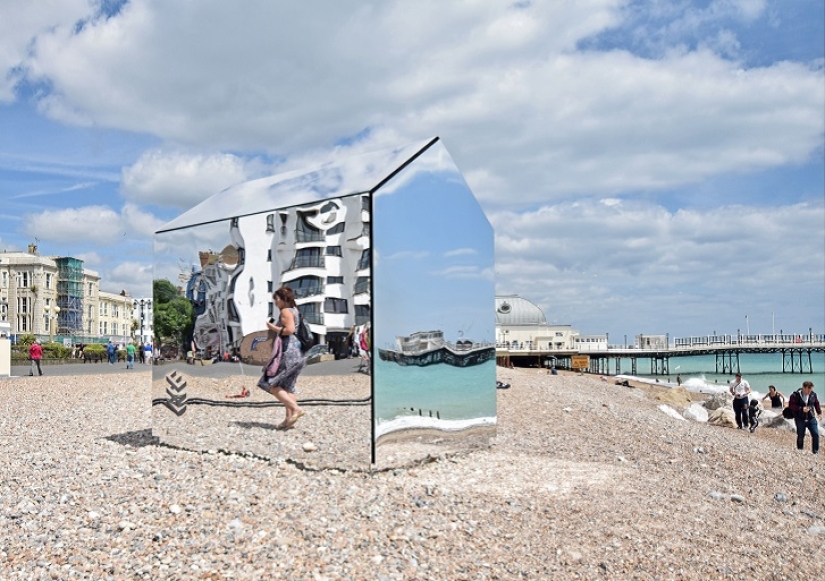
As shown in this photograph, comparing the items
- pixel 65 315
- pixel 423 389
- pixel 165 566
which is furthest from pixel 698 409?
pixel 65 315

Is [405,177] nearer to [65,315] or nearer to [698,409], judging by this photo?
[698,409]

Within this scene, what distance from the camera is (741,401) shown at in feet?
58.6

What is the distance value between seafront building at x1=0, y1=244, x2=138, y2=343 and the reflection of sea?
8567cm

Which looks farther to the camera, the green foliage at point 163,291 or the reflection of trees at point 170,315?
the green foliage at point 163,291

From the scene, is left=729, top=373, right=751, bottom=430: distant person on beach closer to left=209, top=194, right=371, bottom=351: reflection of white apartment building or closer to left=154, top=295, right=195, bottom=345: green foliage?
left=209, top=194, right=371, bottom=351: reflection of white apartment building

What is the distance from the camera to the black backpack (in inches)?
311

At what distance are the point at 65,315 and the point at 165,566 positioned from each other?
355ft

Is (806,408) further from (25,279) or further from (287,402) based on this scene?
(25,279)

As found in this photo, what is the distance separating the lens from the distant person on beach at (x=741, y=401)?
17.7 m

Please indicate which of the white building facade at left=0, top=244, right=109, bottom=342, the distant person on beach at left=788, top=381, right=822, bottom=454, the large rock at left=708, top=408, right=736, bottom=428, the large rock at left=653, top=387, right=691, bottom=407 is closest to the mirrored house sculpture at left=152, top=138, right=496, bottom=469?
the distant person on beach at left=788, top=381, right=822, bottom=454

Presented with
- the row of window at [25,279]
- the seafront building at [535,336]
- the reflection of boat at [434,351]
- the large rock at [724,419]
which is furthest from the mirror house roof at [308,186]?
the row of window at [25,279]

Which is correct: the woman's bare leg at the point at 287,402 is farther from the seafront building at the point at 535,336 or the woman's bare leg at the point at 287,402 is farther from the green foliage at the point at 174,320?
the seafront building at the point at 535,336

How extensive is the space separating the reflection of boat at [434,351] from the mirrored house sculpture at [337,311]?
0.03 metres

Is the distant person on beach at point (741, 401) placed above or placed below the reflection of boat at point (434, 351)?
below
